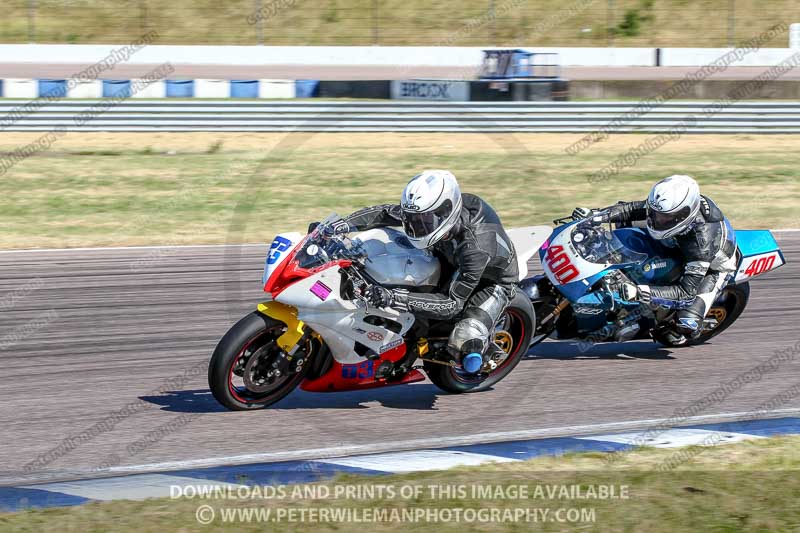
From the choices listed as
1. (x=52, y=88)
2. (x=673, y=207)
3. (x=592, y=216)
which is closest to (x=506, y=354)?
(x=592, y=216)

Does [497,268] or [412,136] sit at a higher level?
[497,268]

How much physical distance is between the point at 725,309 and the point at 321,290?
4085 mm

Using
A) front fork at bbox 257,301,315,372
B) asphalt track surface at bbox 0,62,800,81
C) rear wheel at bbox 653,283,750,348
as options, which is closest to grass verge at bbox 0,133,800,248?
rear wheel at bbox 653,283,750,348

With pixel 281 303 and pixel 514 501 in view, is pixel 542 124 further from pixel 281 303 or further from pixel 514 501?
pixel 514 501

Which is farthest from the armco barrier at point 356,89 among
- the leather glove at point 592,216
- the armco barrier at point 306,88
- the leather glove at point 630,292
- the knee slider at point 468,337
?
the knee slider at point 468,337

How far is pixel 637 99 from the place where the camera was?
2308 centimetres

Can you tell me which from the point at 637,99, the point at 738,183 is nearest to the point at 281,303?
the point at 738,183

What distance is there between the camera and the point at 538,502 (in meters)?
5.09

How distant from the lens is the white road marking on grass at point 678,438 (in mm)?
6230

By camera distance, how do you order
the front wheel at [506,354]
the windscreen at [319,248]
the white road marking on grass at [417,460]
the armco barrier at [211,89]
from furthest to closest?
the armco barrier at [211,89] → the front wheel at [506,354] → the windscreen at [319,248] → the white road marking on grass at [417,460]

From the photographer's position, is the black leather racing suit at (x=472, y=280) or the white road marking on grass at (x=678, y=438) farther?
the black leather racing suit at (x=472, y=280)

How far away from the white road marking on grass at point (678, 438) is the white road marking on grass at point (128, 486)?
2.42 m

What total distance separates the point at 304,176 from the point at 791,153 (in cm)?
965

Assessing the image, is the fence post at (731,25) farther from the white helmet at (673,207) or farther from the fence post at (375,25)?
the white helmet at (673,207)
